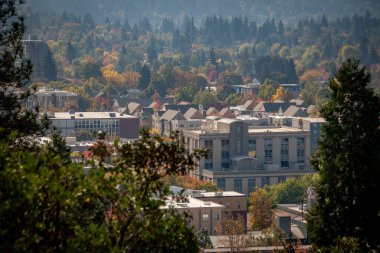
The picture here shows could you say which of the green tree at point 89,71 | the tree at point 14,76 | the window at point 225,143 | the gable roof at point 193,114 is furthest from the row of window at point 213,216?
the green tree at point 89,71

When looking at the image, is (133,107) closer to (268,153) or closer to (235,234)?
(268,153)

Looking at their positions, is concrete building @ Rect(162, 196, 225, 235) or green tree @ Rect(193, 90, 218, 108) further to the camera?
green tree @ Rect(193, 90, 218, 108)

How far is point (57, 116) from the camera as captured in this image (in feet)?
312

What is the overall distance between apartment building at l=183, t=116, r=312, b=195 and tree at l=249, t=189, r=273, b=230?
13.5 m

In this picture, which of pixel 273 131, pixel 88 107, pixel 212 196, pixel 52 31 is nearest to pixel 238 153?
pixel 273 131

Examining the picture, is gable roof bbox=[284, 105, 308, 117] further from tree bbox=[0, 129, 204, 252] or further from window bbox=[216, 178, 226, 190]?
tree bbox=[0, 129, 204, 252]

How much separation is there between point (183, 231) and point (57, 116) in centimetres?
8196

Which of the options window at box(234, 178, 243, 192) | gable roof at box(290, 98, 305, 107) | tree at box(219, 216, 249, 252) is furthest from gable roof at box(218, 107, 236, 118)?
tree at box(219, 216, 249, 252)

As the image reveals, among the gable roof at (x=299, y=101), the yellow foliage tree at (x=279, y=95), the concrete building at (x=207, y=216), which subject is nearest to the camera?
the concrete building at (x=207, y=216)

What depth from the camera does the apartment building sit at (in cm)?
7200

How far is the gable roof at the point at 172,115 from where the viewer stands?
9513 centimetres

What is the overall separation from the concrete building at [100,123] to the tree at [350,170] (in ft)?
227

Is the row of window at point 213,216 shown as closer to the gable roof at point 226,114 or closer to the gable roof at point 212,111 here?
the gable roof at point 226,114

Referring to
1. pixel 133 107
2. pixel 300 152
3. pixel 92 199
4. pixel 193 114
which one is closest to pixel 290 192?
pixel 300 152
